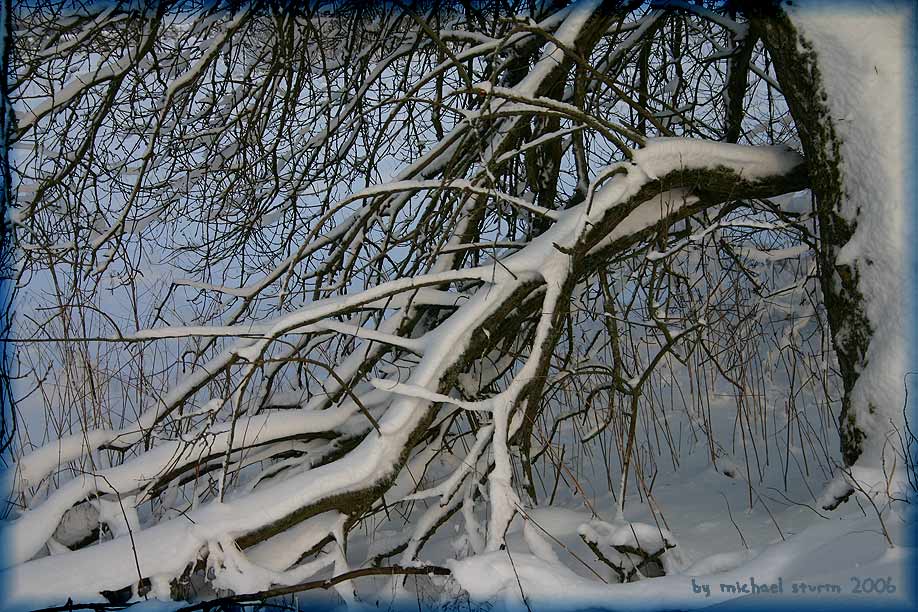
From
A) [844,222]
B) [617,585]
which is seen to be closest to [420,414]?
[617,585]

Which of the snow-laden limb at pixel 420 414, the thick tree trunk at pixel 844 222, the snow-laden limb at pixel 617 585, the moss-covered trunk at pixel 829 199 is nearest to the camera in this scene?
→ the snow-laden limb at pixel 617 585

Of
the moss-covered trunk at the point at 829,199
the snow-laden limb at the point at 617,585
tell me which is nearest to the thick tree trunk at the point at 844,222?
the moss-covered trunk at the point at 829,199

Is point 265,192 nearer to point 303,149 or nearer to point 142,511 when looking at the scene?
point 303,149

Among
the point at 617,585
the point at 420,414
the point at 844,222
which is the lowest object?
the point at 617,585

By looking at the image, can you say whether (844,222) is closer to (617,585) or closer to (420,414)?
(617,585)

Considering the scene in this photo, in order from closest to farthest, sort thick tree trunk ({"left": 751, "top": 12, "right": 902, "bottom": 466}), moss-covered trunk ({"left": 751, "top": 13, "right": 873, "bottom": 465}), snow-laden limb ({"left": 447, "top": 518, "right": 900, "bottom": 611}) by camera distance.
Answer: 1. snow-laden limb ({"left": 447, "top": 518, "right": 900, "bottom": 611})
2. thick tree trunk ({"left": 751, "top": 12, "right": 902, "bottom": 466})
3. moss-covered trunk ({"left": 751, "top": 13, "right": 873, "bottom": 465})

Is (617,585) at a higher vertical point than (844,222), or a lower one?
lower

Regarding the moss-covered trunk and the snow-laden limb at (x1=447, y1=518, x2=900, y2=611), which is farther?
the moss-covered trunk

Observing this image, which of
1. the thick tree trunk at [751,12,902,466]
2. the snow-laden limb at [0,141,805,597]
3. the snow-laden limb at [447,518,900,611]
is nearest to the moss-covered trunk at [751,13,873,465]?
the thick tree trunk at [751,12,902,466]

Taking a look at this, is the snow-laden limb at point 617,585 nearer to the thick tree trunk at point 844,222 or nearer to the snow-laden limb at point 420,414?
the snow-laden limb at point 420,414

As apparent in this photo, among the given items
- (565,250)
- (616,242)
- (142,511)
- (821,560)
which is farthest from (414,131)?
(821,560)

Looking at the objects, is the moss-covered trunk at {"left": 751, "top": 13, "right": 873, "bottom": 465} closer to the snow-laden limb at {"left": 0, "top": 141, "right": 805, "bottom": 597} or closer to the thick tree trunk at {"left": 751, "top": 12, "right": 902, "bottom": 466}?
the thick tree trunk at {"left": 751, "top": 12, "right": 902, "bottom": 466}

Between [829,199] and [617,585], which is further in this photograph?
[829,199]

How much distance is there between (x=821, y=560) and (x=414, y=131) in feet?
9.75
